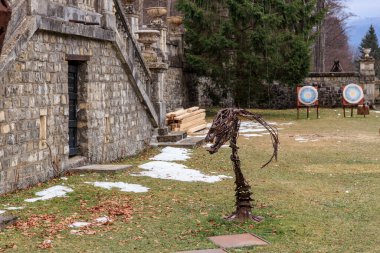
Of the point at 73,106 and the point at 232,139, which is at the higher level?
the point at 73,106

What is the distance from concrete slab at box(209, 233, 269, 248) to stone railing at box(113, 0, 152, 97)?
7.77 metres

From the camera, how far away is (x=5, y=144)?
8969 mm

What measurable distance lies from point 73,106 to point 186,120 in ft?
27.9

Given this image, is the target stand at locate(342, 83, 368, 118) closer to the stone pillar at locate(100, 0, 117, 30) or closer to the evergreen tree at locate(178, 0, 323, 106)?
the evergreen tree at locate(178, 0, 323, 106)

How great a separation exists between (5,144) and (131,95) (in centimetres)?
588

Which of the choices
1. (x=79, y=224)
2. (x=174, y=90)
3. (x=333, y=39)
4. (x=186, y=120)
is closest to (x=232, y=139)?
(x=79, y=224)

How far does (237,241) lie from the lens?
6.89 meters

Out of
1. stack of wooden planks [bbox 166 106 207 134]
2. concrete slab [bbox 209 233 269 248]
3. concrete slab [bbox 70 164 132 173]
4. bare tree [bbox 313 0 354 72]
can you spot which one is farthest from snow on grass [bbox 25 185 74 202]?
bare tree [bbox 313 0 354 72]

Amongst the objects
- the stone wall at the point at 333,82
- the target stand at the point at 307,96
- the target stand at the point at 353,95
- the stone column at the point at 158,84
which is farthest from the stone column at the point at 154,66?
the stone wall at the point at 333,82

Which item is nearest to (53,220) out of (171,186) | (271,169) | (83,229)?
(83,229)

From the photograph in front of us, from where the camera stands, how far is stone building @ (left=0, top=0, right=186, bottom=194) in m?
9.26

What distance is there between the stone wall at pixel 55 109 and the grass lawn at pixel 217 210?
47cm

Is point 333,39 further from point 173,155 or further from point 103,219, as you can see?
point 103,219

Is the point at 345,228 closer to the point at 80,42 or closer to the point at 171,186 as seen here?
the point at 171,186
